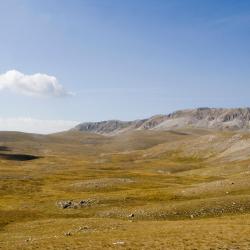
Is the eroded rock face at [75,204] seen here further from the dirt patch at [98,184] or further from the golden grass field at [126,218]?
the dirt patch at [98,184]

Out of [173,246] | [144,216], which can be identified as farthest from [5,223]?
[173,246]

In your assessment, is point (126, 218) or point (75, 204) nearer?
point (126, 218)

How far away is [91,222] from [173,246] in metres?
21.5

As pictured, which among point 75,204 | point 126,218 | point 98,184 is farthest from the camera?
point 98,184

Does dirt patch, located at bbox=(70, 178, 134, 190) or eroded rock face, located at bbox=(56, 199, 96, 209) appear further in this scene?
dirt patch, located at bbox=(70, 178, 134, 190)

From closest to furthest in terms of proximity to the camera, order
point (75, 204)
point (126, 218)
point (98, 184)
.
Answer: point (126, 218)
point (75, 204)
point (98, 184)

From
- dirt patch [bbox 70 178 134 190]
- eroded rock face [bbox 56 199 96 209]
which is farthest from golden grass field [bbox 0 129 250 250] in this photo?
eroded rock face [bbox 56 199 96 209]

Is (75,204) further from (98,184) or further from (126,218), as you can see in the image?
(98,184)

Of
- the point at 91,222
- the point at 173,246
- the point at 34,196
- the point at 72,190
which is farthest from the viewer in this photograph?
the point at 72,190

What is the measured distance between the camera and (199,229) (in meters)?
41.4

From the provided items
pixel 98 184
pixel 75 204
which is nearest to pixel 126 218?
pixel 75 204

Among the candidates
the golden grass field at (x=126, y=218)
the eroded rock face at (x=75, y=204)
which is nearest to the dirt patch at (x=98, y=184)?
the golden grass field at (x=126, y=218)

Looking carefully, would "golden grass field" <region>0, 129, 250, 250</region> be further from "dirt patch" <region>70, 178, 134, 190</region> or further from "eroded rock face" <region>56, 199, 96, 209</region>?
"eroded rock face" <region>56, 199, 96, 209</region>

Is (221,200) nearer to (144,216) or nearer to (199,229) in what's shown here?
Answer: (144,216)
